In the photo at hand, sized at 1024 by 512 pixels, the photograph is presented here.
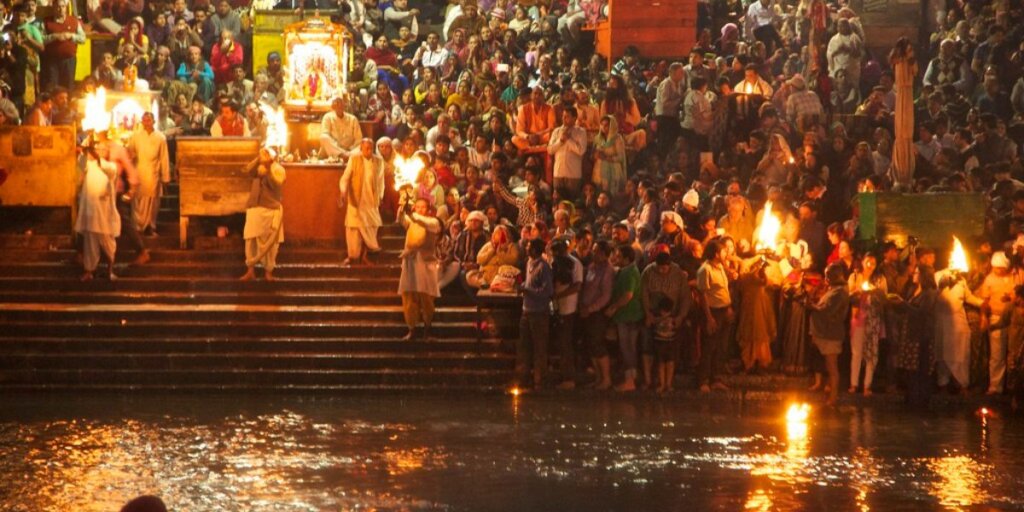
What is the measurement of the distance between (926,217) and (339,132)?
818cm

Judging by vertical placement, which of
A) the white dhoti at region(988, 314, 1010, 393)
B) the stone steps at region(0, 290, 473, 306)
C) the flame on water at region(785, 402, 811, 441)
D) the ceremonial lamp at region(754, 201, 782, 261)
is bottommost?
the flame on water at region(785, 402, 811, 441)

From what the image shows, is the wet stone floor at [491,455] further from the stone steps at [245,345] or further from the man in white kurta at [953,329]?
the stone steps at [245,345]

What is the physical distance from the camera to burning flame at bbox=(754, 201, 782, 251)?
1722 cm

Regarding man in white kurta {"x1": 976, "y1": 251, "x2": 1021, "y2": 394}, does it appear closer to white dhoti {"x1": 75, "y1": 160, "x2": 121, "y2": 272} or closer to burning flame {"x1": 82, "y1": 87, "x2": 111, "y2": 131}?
white dhoti {"x1": 75, "y1": 160, "x2": 121, "y2": 272}

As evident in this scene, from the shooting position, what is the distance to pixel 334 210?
20.5 m

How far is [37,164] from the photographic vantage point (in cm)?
2030

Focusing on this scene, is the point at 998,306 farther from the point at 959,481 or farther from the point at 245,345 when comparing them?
the point at 245,345

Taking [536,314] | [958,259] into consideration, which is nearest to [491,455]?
[536,314]

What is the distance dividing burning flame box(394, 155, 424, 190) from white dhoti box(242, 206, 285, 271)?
2.07m

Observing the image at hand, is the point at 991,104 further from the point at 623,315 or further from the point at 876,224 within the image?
the point at 623,315

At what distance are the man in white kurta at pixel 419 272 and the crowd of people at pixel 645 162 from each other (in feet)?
0.10

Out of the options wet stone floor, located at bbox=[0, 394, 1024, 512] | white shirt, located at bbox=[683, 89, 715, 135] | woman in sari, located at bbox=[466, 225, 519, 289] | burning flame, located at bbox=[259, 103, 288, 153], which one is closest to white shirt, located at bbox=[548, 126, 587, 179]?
white shirt, located at bbox=[683, 89, 715, 135]

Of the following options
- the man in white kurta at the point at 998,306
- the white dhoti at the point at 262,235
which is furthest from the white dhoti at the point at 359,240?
the man in white kurta at the point at 998,306

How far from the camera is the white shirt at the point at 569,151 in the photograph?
840 inches
